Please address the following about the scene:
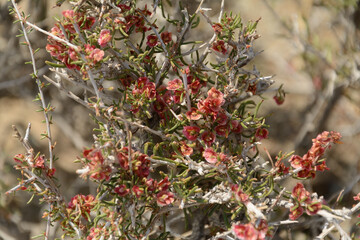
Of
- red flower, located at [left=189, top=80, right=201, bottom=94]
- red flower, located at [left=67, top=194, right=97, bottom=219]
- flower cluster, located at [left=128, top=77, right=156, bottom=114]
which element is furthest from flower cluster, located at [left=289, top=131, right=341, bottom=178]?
red flower, located at [left=67, top=194, right=97, bottom=219]

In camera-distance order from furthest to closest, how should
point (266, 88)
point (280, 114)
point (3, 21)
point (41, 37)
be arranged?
point (280, 114)
point (41, 37)
point (3, 21)
point (266, 88)

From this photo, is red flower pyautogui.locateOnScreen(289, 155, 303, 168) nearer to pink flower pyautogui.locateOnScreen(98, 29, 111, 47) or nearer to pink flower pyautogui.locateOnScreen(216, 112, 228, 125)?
pink flower pyautogui.locateOnScreen(216, 112, 228, 125)

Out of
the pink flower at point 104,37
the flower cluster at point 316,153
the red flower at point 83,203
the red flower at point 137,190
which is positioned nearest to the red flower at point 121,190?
the red flower at point 137,190

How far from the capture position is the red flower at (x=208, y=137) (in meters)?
1.10

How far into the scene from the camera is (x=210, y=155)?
3.41ft

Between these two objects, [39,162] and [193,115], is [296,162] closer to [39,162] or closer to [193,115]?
[193,115]

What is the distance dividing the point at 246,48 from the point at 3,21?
2.01 metres

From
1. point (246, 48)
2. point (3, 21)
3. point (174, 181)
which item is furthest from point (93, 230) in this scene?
point (3, 21)

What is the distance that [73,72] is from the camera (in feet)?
3.79

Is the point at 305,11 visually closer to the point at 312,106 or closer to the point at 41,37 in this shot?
the point at 312,106

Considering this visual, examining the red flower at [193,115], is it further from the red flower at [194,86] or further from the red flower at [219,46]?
the red flower at [219,46]

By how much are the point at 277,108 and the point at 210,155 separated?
272cm

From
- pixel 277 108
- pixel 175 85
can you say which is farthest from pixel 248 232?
pixel 277 108

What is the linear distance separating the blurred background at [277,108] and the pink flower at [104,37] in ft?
3.02
